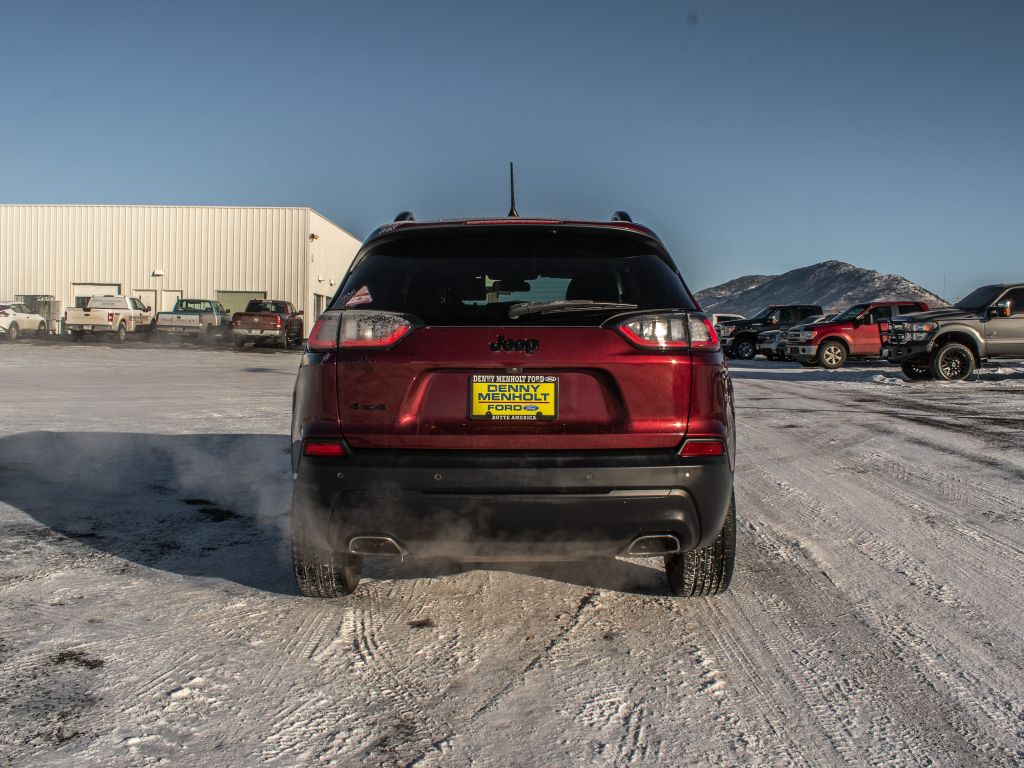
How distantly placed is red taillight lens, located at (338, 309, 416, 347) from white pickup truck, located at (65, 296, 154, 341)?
104 ft

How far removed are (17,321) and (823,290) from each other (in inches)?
5385

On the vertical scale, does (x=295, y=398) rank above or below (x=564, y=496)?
above

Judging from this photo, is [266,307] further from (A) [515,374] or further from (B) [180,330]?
(A) [515,374]

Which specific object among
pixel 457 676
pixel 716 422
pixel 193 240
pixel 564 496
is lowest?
pixel 457 676

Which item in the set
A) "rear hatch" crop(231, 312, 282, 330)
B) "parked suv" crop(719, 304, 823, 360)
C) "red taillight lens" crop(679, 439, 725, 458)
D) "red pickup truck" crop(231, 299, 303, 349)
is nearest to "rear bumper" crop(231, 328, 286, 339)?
"red pickup truck" crop(231, 299, 303, 349)

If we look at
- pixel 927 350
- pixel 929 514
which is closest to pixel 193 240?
pixel 927 350

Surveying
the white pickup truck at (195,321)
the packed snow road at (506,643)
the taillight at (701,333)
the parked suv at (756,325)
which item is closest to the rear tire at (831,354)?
the parked suv at (756,325)

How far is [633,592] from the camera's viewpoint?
3779 millimetres

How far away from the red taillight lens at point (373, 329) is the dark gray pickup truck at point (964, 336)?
1510 centimetres

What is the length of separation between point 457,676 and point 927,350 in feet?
50.2

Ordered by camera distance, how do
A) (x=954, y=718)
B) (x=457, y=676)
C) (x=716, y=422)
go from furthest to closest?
(x=716, y=422), (x=457, y=676), (x=954, y=718)

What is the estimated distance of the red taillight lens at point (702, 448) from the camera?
3078 millimetres

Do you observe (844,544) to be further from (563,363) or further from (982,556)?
(563,363)

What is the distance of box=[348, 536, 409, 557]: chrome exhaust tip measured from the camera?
10.1ft
